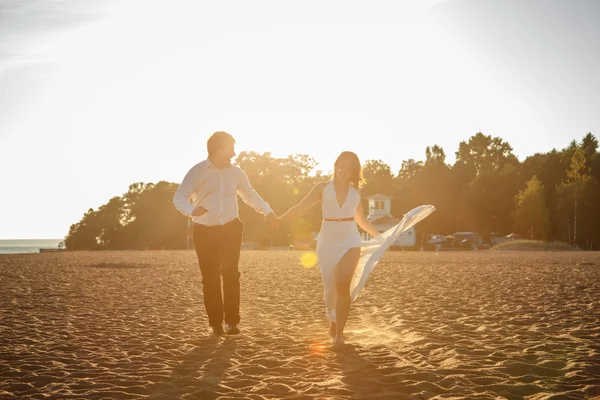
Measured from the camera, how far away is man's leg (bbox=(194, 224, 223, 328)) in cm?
752

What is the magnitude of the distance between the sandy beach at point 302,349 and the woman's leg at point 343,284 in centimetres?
29

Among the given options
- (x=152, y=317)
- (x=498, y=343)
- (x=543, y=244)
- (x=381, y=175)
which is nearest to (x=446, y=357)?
(x=498, y=343)

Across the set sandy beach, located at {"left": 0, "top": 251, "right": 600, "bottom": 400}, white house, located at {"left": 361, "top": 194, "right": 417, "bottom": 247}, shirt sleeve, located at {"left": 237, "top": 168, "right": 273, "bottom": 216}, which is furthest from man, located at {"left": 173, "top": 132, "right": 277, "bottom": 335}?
white house, located at {"left": 361, "top": 194, "right": 417, "bottom": 247}

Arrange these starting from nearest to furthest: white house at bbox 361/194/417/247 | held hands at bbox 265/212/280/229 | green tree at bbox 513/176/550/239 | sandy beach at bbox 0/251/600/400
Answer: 1. sandy beach at bbox 0/251/600/400
2. held hands at bbox 265/212/280/229
3. green tree at bbox 513/176/550/239
4. white house at bbox 361/194/417/247

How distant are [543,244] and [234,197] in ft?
196

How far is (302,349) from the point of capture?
6.87 metres

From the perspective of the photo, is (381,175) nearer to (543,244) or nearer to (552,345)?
(543,244)

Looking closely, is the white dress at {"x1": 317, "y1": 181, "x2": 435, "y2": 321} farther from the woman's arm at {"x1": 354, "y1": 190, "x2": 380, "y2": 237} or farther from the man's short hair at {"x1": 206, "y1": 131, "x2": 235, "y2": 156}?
the man's short hair at {"x1": 206, "y1": 131, "x2": 235, "y2": 156}

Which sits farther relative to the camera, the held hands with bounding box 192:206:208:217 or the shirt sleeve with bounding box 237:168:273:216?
the shirt sleeve with bounding box 237:168:273:216

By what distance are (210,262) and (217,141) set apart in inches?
57.1

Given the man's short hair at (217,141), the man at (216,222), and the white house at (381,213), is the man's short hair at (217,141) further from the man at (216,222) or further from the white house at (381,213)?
the white house at (381,213)

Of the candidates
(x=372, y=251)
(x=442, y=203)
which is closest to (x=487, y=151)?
(x=442, y=203)

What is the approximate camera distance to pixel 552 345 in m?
6.99

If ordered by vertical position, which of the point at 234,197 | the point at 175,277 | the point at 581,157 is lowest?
the point at 175,277
